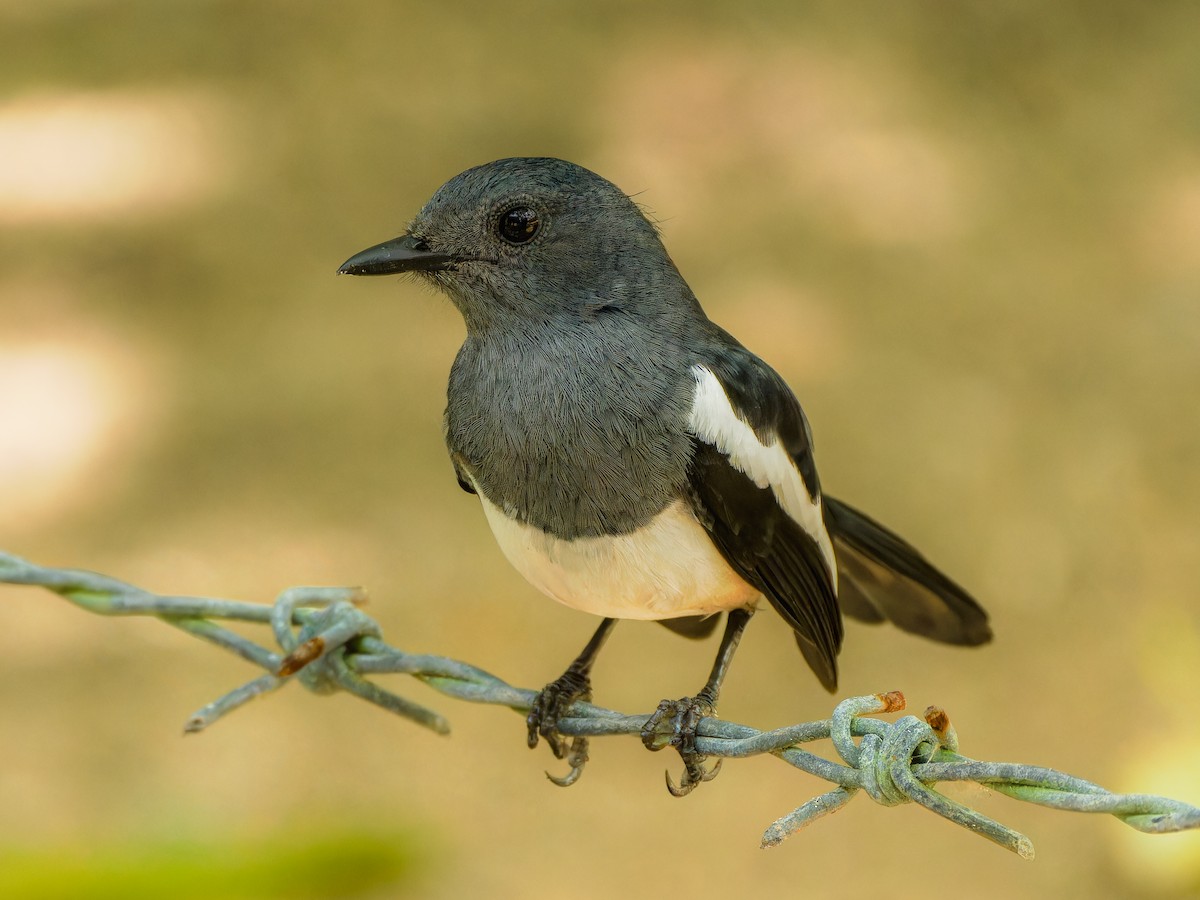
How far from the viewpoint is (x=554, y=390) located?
2.73 metres

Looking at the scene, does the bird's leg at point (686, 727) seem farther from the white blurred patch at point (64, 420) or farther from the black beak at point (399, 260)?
the white blurred patch at point (64, 420)

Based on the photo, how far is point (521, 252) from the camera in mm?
2902

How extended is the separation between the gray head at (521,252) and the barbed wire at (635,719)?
75 centimetres

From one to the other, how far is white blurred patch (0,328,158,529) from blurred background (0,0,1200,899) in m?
0.02

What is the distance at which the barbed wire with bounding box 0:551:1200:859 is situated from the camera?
168 cm

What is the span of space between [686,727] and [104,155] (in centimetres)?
487

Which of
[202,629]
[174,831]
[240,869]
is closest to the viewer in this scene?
[202,629]

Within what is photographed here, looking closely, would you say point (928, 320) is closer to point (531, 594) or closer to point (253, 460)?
point (531, 594)

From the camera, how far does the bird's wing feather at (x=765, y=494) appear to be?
2.71 meters

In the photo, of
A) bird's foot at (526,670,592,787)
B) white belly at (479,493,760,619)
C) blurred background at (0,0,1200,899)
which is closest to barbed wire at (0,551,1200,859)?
bird's foot at (526,670,592,787)

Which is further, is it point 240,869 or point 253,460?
point 253,460

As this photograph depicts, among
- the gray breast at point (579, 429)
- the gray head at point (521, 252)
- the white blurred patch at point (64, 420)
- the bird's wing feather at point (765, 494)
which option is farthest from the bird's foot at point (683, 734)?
the white blurred patch at point (64, 420)

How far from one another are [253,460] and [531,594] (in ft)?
4.93

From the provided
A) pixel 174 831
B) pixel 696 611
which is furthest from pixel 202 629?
pixel 174 831
